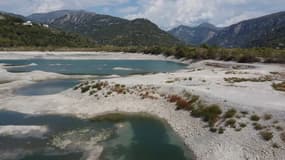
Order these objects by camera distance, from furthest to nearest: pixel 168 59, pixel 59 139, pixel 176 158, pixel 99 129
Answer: pixel 168 59, pixel 99 129, pixel 59 139, pixel 176 158

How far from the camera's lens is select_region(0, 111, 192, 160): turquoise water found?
69.7ft

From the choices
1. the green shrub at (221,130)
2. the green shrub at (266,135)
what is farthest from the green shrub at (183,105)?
the green shrub at (266,135)

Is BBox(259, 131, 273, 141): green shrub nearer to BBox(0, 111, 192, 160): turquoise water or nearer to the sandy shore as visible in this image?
the sandy shore

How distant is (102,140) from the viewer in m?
24.1

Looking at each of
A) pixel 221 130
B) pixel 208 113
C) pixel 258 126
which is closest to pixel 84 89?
pixel 208 113

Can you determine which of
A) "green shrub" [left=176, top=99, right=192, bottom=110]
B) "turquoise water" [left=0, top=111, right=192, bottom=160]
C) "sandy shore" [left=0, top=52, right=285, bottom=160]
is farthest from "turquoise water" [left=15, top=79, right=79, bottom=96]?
"green shrub" [left=176, top=99, right=192, bottom=110]

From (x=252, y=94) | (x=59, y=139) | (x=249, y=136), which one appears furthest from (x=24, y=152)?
(x=252, y=94)

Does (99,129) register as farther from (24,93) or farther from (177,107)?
(24,93)

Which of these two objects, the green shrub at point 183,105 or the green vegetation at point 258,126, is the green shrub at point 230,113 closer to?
the green vegetation at point 258,126

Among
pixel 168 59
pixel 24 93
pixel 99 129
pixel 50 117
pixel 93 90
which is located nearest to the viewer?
pixel 99 129

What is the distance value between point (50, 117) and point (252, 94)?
71.6 feet

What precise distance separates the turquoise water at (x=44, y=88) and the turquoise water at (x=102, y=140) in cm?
1387

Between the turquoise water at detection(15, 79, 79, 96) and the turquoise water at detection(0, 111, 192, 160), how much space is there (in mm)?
13871

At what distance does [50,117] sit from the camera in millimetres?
31234
